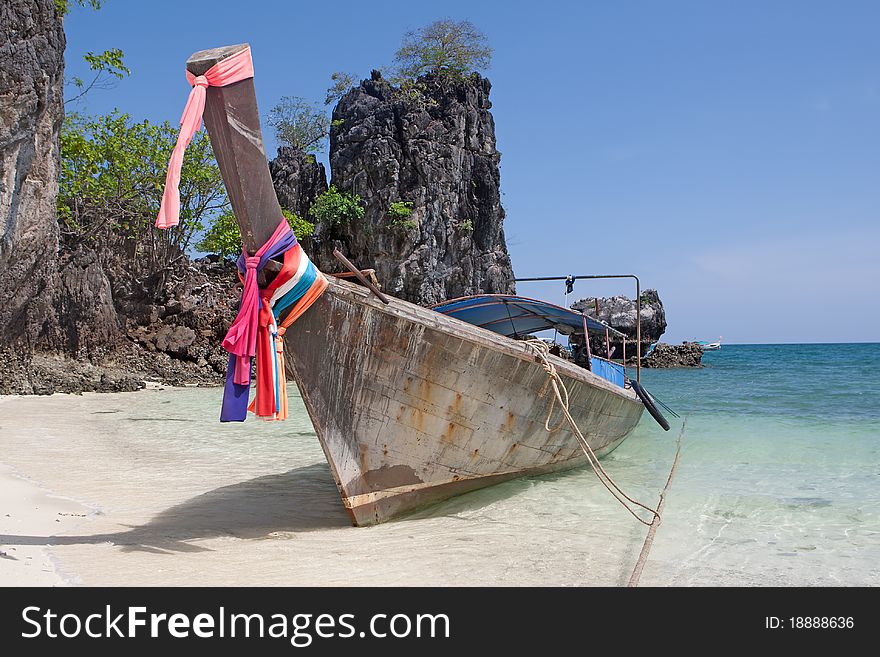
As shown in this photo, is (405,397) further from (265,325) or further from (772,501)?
(772,501)

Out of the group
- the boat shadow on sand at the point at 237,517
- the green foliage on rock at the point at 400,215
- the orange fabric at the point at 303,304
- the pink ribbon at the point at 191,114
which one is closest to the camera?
the pink ribbon at the point at 191,114

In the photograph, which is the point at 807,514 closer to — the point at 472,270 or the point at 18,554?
the point at 18,554

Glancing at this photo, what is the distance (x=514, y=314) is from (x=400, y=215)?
20650 millimetres

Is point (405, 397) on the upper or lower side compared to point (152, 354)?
upper

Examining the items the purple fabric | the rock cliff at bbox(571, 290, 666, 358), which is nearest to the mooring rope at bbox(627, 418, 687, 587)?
the purple fabric

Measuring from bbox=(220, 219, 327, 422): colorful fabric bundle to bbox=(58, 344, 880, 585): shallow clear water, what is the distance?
1.06m

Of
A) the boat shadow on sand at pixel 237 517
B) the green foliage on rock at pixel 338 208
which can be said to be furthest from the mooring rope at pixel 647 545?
the green foliage on rock at pixel 338 208

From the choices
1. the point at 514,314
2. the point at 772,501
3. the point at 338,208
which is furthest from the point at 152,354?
the point at 772,501

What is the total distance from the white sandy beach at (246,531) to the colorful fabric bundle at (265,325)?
3.17ft

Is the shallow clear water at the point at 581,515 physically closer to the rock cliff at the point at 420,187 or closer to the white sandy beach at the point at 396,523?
the white sandy beach at the point at 396,523

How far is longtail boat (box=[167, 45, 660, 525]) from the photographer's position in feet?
13.4

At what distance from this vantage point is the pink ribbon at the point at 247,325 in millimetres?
4184

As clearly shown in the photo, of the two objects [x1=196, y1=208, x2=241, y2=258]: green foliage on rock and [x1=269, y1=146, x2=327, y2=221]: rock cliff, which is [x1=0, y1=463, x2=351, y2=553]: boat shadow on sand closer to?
[x1=196, y1=208, x2=241, y2=258]: green foliage on rock

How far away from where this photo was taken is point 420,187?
29641 mm
